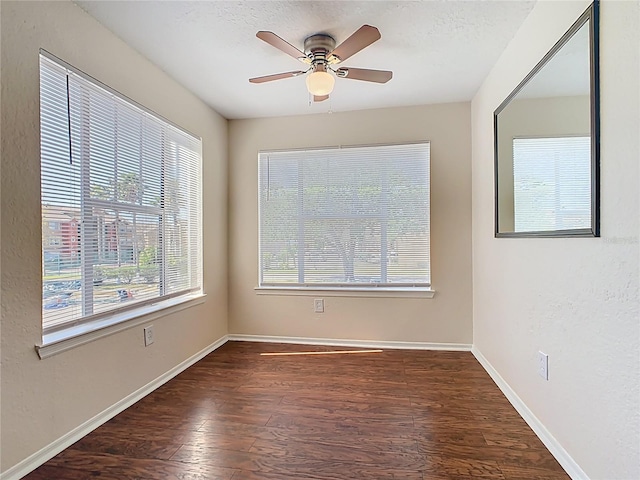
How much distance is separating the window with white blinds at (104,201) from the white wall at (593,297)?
2560 millimetres

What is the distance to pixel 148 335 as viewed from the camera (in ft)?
7.86

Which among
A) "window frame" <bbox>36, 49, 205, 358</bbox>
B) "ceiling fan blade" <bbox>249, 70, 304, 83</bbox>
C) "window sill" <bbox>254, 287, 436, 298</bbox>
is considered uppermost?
"ceiling fan blade" <bbox>249, 70, 304, 83</bbox>

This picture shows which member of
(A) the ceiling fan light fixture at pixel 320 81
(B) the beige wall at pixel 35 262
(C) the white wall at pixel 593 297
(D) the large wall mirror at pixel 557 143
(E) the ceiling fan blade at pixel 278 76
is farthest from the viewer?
(E) the ceiling fan blade at pixel 278 76

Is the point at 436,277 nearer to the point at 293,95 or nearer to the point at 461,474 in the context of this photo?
the point at 461,474

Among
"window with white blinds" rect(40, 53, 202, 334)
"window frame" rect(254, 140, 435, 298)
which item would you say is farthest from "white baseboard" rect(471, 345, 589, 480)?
"window with white blinds" rect(40, 53, 202, 334)

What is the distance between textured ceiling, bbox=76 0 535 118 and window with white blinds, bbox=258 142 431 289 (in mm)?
673

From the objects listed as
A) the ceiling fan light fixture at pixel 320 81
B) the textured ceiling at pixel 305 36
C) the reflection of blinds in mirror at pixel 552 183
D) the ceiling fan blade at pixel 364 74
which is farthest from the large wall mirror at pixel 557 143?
the ceiling fan light fixture at pixel 320 81

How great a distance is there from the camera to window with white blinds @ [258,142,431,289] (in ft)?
10.9

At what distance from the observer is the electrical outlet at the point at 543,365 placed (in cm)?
179

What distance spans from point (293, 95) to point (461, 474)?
297 centimetres

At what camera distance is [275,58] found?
2.40m

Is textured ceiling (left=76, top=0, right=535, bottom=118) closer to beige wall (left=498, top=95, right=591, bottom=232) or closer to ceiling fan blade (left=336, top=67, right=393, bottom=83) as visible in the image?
ceiling fan blade (left=336, top=67, right=393, bottom=83)

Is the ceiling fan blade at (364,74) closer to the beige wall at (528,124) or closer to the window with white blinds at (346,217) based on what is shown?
the beige wall at (528,124)

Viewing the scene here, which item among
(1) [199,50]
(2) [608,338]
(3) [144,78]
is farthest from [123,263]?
(2) [608,338]
